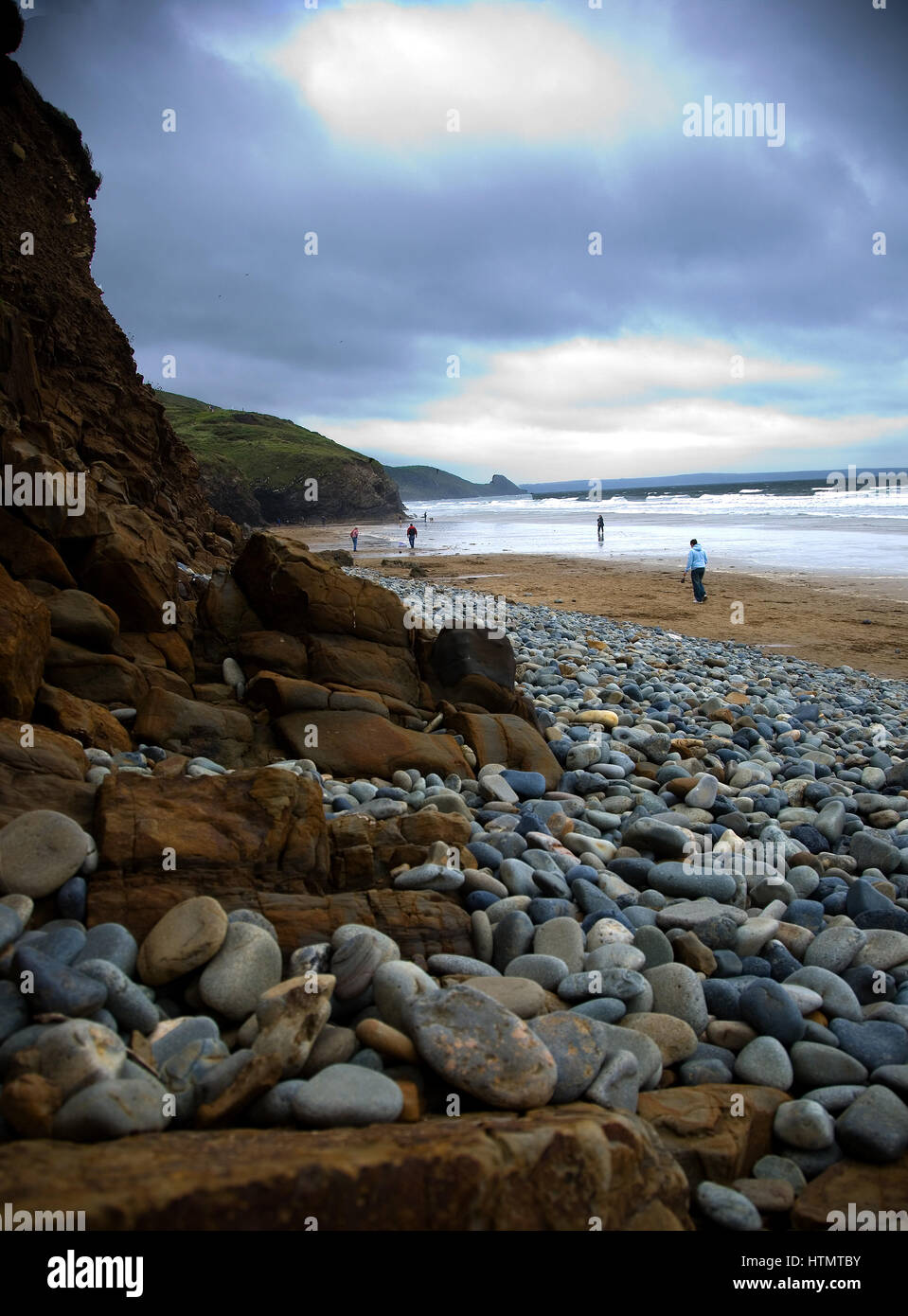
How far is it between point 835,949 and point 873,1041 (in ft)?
1.91

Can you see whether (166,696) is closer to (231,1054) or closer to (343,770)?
(343,770)

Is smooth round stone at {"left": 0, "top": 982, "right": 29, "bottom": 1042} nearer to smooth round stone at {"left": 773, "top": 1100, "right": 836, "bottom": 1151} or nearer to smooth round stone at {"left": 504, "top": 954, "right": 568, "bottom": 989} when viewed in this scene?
Answer: smooth round stone at {"left": 504, "top": 954, "right": 568, "bottom": 989}

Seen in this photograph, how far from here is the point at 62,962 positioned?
2492 millimetres

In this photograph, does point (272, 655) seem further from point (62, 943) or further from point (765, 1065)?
point (765, 1065)

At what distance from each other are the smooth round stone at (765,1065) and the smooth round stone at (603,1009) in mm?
438

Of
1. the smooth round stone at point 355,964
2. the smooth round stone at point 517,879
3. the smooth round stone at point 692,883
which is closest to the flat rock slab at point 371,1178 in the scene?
the smooth round stone at point 355,964

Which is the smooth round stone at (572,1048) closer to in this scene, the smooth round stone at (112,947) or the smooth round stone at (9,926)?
the smooth round stone at (112,947)

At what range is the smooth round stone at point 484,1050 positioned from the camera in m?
2.19

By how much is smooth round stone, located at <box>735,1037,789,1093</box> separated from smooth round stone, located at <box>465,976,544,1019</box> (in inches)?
29.4

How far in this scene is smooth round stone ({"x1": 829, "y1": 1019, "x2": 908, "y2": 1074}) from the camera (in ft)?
8.97

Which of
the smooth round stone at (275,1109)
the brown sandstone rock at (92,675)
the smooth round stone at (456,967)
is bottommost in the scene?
the smooth round stone at (456,967)

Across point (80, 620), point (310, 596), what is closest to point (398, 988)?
point (80, 620)

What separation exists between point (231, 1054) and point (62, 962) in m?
0.68

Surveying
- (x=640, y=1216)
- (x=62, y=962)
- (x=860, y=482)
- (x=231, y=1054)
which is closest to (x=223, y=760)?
(x=62, y=962)
